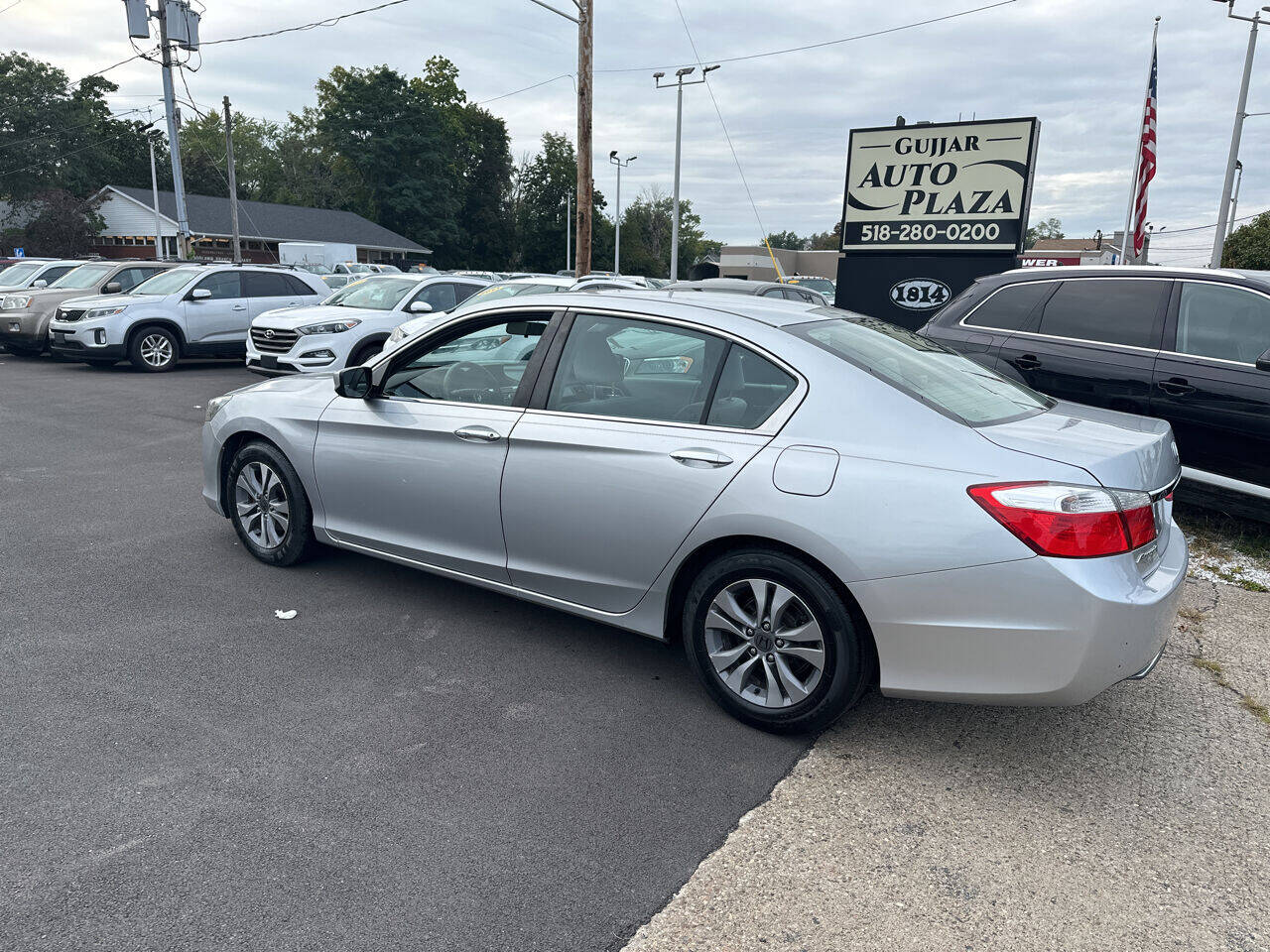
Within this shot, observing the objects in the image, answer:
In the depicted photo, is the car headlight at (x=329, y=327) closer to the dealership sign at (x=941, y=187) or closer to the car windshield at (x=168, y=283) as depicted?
the car windshield at (x=168, y=283)

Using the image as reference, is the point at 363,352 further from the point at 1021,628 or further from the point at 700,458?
the point at 1021,628

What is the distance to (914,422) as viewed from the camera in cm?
316

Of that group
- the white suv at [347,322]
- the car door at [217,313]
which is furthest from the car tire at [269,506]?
the car door at [217,313]

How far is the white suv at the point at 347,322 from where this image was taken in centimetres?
1188

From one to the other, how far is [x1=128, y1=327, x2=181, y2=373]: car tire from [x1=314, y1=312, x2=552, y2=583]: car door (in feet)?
37.3

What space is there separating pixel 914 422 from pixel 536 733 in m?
1.81

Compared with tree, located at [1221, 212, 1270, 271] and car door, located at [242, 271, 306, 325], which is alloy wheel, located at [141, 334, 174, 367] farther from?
tree, located at [1221, 212, 1270, 271]

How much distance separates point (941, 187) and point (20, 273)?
755 inches

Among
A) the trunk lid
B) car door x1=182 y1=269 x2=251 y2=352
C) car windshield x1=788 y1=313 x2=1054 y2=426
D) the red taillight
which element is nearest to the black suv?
car windshield x1=788 y1=313 x2=1054 y2=426

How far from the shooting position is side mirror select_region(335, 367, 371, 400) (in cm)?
462

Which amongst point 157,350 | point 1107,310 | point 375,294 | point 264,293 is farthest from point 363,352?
point 1107,310

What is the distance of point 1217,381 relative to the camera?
5555mm

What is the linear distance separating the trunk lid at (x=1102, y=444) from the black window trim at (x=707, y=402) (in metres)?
0.68

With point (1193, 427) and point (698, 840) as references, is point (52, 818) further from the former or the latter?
point (1193, 427)
